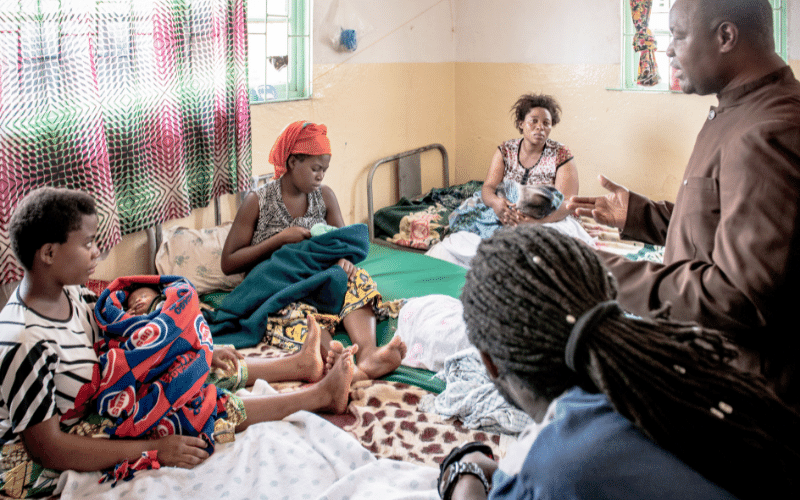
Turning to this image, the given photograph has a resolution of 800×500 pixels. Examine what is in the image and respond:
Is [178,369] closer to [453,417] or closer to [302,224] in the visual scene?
[453,417]

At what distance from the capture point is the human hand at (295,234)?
123 inches

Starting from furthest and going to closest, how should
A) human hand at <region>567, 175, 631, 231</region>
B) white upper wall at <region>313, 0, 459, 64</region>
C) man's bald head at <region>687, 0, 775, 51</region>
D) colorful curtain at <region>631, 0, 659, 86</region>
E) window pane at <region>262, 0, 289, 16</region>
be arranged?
colorful curtain at <region>631, 0, 659, 86</region>
white upper wall at <region>313, 0, 459, 64</region>
window pane at <region>262, 0, 289, 16</region>
human hand at <region>567, 175, 631, 231</region>
man's bald head at <region>687, 0, 775, 51</region>

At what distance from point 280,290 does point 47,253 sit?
126cm

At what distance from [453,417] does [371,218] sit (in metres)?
2.89

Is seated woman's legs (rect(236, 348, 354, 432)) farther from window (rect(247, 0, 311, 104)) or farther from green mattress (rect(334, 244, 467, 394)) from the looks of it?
window (rect(247, 0, 311, 104))

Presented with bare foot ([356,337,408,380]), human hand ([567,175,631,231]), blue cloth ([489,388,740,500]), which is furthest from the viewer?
bare foot ([356,337,408,380])

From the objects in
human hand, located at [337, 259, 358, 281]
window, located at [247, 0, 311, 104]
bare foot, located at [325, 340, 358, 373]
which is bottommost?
bare foot, located at [325, 340, 358, 373]

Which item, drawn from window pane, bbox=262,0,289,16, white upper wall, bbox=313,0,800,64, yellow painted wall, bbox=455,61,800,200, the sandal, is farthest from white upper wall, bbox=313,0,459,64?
the sandal

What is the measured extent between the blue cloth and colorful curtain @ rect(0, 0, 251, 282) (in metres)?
2.42

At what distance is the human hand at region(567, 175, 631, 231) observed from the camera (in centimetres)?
183

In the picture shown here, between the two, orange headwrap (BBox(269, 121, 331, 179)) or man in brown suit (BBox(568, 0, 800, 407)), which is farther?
orange headwrap (BBox(269, 121, 331, 179))

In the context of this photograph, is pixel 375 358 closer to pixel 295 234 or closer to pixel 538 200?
pixel 295 234

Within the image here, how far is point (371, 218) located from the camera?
4898mm

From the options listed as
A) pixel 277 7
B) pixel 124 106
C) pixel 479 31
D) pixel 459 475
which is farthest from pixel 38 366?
pixel 479 31
